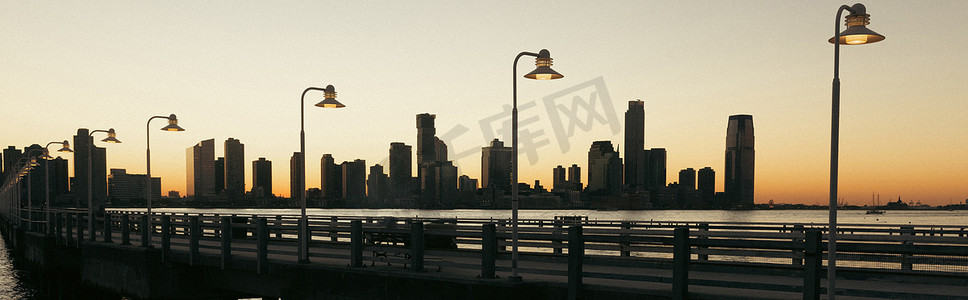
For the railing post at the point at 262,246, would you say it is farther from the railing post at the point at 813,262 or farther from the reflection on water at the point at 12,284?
the reflection on water at the point at 12,284

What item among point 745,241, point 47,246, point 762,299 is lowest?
point 47,246

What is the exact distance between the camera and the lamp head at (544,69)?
13906mm

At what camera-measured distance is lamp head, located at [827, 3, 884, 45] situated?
33.2 feet

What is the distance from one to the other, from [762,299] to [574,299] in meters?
2.91

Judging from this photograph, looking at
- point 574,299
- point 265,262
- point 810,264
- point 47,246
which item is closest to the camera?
point 810,264

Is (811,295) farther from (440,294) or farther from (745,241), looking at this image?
(440,294)

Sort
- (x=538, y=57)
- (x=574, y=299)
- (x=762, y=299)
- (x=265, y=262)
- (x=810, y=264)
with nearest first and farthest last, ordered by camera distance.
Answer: (x=810, y=264)
(x=762, y=299)
(x=574, y=299)
(x=538, y=57)
(x=265, y=262)

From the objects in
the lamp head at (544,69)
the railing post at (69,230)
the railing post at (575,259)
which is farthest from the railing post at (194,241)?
the railing post at (69,230)

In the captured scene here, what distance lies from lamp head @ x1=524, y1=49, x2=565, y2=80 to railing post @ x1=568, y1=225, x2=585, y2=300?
11.3ft

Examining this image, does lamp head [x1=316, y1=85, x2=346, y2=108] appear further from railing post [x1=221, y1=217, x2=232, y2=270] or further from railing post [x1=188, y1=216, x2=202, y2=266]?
railing post [x1=188, y1=216, x2=202, y2=266]

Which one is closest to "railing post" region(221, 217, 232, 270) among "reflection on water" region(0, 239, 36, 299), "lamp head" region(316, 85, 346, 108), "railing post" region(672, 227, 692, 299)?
"lamp head" region(316, 85, 346, 108)

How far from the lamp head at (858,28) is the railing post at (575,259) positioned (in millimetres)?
4830

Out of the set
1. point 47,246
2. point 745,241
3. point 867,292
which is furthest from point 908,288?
point 47,246

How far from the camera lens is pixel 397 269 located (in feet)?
47.8
